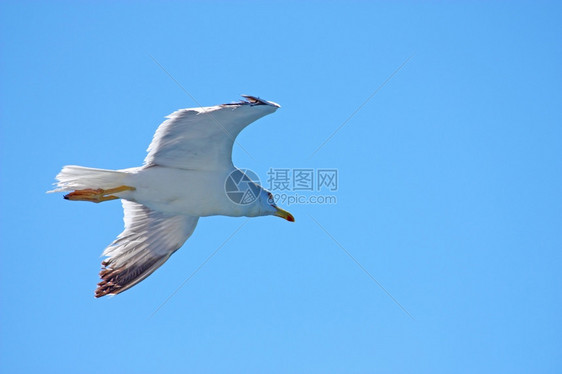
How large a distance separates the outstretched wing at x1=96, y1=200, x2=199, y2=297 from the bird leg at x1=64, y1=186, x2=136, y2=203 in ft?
4.51

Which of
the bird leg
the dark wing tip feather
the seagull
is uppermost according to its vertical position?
the seagull

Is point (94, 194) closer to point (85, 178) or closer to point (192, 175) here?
point (85, 178)

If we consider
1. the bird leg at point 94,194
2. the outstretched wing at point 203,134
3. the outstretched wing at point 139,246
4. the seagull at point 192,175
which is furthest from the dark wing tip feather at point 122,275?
the outstretched wing at point 203,134

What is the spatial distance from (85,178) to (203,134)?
1.69 m

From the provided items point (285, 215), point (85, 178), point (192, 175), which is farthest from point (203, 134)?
point (285, 215)

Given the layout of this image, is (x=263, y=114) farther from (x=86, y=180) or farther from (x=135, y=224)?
(x=135, y=224)

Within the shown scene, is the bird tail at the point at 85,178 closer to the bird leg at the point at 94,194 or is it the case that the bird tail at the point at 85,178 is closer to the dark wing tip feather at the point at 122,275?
the bird leg at the point at 94,194

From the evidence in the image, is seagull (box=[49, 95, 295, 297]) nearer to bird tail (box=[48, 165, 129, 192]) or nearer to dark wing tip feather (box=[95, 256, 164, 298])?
bird tail (box=[48, 165, 129, 192])

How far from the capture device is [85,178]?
9305 mm

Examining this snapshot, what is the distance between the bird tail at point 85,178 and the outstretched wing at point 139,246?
1.48 metres

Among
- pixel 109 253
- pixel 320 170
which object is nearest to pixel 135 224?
pixel 109 253

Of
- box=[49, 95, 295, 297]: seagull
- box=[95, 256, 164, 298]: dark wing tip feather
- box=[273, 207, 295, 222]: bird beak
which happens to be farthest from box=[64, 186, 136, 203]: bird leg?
box=[273, 207, 295, 222]: bird beak

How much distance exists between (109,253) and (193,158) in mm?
2593

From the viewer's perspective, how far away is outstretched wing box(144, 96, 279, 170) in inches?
327
